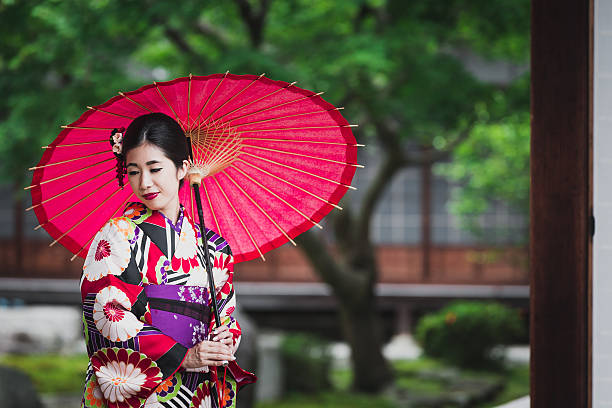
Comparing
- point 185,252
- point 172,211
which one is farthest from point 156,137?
point 185,252

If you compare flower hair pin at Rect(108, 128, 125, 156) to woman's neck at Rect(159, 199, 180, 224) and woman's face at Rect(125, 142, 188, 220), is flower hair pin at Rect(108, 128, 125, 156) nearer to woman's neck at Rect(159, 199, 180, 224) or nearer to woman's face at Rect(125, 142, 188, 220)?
woman's face at Rect(125, 142, 188, 220)

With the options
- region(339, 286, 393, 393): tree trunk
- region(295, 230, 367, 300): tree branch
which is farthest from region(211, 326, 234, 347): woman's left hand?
region(339, 286, 393, 393): tree trunk

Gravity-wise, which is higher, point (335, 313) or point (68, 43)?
point (68, 43)

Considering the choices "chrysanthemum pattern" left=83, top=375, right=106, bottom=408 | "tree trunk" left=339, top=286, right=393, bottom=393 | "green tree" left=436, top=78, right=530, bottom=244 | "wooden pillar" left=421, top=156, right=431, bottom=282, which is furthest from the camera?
"wooden pillar" left=421, top=156, right=431, bottom=282

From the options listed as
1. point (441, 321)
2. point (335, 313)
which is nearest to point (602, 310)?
point (441, 321)

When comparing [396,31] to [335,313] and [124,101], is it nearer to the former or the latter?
[124,101]

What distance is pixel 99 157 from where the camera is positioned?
246 cm

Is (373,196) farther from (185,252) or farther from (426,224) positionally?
(185,252)

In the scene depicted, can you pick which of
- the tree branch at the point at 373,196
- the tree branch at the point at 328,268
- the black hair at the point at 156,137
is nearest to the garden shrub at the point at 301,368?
the tree branch at the point at 328,268

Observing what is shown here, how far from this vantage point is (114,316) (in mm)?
2080

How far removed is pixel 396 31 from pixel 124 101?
5.21 meters

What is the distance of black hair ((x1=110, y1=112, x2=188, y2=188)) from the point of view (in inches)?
87.5

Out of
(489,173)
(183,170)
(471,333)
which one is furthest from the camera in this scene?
(489,173)

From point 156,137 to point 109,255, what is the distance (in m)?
0.43
